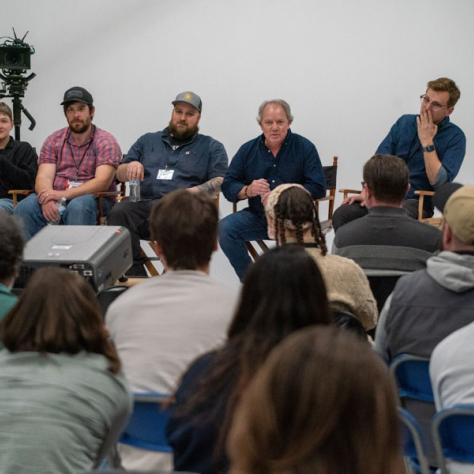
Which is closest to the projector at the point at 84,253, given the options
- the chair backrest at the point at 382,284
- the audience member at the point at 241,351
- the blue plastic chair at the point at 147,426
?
the chair backrest at the point at 382,284

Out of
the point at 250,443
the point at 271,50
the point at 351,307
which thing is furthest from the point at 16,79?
the point at 250,443

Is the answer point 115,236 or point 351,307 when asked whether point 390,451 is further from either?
point 115,236

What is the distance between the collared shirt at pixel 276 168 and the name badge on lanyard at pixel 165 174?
0.34m

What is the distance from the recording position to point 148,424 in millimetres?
1958

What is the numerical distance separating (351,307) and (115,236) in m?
1.19

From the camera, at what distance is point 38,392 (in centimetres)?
168

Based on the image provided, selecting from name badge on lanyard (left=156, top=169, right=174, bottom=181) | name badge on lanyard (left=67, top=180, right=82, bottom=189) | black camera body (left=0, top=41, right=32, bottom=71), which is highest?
black camera body (left=0, top=41, right=32, bottom=71)

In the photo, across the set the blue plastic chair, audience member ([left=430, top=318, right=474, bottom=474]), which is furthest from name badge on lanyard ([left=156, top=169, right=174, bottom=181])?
audience member ([left=430, top=318, right=474, bottom=474])

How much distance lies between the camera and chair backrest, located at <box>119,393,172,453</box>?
1891 mm

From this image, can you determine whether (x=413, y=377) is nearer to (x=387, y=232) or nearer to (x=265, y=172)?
(x=387, y=232)

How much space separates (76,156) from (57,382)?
12.2 feet

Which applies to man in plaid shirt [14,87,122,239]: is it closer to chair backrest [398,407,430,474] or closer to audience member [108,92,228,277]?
audience member [108,92,228,277]

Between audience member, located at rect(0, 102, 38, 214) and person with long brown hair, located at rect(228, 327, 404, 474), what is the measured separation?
14.9 feet

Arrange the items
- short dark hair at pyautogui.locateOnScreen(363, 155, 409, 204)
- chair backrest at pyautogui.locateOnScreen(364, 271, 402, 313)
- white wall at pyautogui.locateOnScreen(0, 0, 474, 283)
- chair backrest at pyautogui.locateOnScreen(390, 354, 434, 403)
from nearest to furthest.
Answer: chair backrest at pyautogui.locateOnScreen(390, 354, 434, 403), chair backrest at pyautogui.locateOnScreen(364, 271, 402, 313), short dark hair at pyautogui.locateOnScreen(363, 155, 409, 204), white wall at pyautogui.locateOnScreen(0, 0, 474, 283)
